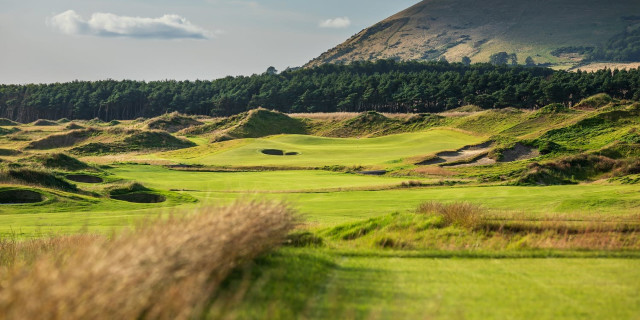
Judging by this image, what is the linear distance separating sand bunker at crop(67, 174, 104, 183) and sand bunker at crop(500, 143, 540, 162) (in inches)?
1528

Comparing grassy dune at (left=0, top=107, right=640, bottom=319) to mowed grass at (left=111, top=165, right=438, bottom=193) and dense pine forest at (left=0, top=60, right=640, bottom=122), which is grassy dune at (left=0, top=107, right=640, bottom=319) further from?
dense pine forest at (left=0, top=60, right=640, bottom=122)

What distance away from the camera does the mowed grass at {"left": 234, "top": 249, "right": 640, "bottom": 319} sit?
7.34 m

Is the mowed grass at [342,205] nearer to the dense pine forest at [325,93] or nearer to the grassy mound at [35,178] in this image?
the grassy mound at [35,178]

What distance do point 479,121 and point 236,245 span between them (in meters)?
93.3

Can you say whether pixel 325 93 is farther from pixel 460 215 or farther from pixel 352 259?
pixel 352 259

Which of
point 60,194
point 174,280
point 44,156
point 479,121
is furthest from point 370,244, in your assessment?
point 479,121

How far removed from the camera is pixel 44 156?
53.2 meters

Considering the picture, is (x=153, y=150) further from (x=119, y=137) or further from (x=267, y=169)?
(x=267, y=169)

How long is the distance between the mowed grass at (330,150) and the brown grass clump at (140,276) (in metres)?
55.3

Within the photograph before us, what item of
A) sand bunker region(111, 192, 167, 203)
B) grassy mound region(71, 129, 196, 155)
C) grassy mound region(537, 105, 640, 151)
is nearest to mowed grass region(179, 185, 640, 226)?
sand bunker region(111, 192, 167, 203)

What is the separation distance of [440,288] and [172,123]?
123m

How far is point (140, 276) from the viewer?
5969 millimetres

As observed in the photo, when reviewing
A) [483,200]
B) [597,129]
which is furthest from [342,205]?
[597,129]

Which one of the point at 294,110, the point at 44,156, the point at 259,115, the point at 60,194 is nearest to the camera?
the point at 60,194
